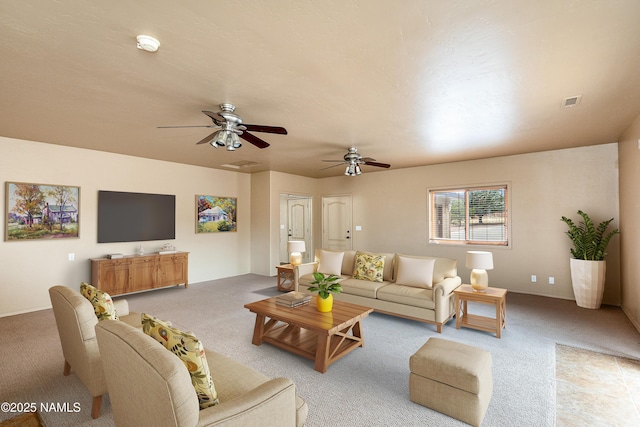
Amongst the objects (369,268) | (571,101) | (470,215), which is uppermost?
(571,101)

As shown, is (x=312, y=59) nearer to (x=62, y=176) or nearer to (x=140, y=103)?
(x=140, y=103)

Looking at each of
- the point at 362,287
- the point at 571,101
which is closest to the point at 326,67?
the point at 571,101

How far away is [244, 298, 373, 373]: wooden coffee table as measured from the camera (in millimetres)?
2838

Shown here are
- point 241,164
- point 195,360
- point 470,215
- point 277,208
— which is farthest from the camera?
point 277,208

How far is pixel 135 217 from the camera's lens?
581 centimetres

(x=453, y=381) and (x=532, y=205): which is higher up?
(x=532, y=205)

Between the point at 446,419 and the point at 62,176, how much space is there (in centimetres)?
617

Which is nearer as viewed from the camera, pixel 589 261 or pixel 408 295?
pixel 408 295

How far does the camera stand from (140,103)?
3158 millimetres

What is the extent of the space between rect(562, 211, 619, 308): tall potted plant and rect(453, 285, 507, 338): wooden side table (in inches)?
74.0

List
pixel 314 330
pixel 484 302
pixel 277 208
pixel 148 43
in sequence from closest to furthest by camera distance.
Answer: pixel 148 43, pixel 314 330, pixel 484 302, pixel 277 208

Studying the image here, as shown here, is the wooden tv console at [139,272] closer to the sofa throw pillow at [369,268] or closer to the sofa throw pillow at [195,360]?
the sofa throw pillow at [369,268]

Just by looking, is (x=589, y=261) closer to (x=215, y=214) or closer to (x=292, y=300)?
(x=292, y=300)

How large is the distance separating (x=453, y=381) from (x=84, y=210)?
19.6 feet
